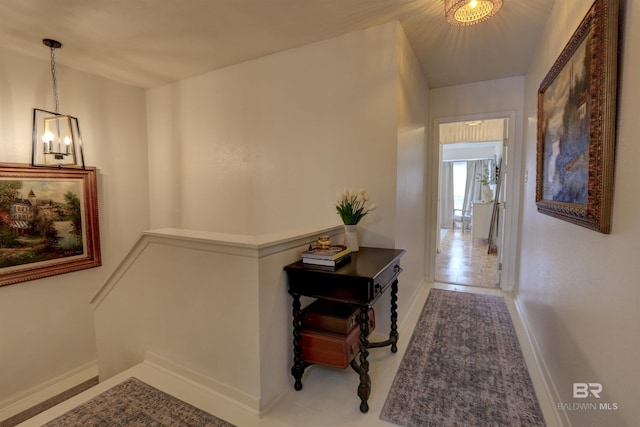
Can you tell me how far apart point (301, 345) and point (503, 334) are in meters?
1.84

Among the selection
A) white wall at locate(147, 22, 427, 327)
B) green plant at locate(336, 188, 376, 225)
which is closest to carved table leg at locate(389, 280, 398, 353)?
white wall at locate(147, 22, 427, 327)

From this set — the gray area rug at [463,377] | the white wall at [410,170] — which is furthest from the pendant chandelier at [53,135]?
the gray area rug at [463,377]

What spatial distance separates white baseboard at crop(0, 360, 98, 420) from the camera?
2842mm

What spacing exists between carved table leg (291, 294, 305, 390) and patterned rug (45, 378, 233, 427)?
44cm

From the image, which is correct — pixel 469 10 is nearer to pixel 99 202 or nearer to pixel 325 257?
pixel 325 257

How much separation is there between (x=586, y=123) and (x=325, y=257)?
140 cm

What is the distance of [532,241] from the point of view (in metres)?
2.62

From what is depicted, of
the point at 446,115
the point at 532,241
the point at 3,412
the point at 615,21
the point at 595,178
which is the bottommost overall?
the point at 3,412

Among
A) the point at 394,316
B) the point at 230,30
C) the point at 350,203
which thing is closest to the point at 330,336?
the point at 394,316

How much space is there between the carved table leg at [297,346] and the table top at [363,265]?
0.19 metres

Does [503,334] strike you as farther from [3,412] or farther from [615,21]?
[3,412]

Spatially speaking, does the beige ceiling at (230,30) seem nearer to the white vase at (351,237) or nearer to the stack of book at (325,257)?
the white vase at (351,237)

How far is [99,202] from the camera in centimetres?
361

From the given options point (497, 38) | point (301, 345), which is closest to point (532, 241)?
point (497, 38)
